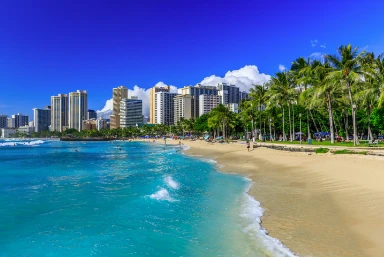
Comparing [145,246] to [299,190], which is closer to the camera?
[145,246]

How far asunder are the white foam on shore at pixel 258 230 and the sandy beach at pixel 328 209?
0.22 metres

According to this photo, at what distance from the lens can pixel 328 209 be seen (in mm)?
10102

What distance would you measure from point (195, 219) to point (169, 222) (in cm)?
95

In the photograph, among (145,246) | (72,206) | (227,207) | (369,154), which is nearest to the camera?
(145,246)

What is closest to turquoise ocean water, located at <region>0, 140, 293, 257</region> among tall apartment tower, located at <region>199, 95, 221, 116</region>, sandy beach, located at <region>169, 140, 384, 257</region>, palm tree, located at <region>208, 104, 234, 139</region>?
sandy beach, located at <region>169, 140, 384, 257</region>

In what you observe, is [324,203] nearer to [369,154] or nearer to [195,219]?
[195,219]

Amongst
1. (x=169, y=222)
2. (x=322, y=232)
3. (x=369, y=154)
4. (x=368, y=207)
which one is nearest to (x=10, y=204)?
(x=169, y=222)

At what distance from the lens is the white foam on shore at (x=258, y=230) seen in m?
6.95

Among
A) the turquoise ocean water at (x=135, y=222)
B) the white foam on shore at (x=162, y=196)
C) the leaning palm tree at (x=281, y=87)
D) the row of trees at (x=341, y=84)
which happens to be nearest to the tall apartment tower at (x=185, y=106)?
the row of trees at (x=341, y=84)

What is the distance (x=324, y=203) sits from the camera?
11.0 meters

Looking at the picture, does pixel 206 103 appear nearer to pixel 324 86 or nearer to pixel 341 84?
pixel 341 84

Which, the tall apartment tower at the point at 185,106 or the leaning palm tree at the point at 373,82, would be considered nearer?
the leaning palm tree at the point at 373,82

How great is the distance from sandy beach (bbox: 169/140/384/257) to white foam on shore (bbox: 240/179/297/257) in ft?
0.71

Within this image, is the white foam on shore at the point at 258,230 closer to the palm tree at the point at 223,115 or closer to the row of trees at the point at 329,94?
the row of trees at the point at 329,94
